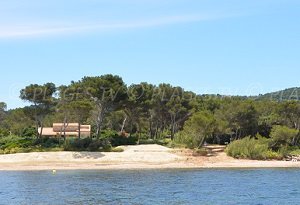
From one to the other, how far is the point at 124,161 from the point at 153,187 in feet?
71.3

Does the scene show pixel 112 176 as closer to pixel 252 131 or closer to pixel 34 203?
pixel 34 203

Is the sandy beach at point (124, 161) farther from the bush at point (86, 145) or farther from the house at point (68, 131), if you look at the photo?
the house at point (68, 131)

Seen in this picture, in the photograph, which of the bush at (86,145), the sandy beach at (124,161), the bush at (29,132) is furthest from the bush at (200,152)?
the bush at (29,132)

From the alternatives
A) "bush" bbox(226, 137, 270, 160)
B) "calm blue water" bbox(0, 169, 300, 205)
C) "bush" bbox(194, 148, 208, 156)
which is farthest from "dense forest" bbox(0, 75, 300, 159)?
"calm blue water" bbox(0, 169, 300, 205)

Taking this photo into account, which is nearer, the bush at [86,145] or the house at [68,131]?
the bush at [86,145]

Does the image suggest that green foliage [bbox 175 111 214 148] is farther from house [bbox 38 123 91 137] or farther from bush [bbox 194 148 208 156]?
house [bbox 38 123 91 137]

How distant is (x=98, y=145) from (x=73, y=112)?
627cm

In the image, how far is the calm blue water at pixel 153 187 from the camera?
32031mm

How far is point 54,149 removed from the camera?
64.7 m

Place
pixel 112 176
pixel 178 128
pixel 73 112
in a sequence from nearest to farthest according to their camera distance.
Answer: pixel 112 176
pixel 73 112
pixel 178 128

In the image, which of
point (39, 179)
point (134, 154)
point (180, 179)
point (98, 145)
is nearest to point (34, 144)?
point (98, 145)

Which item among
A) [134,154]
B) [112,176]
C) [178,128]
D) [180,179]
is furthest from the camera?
→ [178,128]

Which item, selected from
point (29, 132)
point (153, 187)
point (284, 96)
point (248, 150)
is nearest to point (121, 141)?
point (29, 132)

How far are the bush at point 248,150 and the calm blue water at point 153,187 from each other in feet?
31.1
